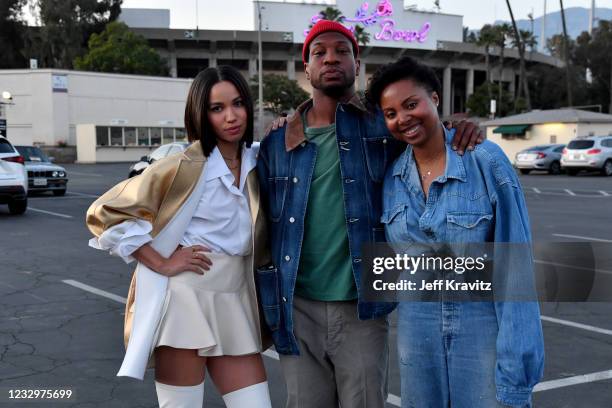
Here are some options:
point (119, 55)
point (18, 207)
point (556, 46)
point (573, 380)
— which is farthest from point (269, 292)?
point (556, 46)

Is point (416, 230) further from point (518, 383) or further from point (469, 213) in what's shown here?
point (518, 383)

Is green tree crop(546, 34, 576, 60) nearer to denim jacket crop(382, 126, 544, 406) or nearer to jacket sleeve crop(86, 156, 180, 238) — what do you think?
denim jacket crop(382, 126, 544, 406)

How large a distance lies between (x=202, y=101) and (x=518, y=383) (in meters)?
1.66

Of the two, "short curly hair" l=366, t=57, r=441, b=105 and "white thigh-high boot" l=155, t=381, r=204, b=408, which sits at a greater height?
"short curly hair" l=366, t=57, r=441, b=105

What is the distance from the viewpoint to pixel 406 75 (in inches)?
94.7

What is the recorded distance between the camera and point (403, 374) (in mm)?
2439

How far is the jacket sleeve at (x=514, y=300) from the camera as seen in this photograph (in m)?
2.14

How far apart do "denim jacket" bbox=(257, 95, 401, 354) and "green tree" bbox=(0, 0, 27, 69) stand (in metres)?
64.1

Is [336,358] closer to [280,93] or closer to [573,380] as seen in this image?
[573,380]

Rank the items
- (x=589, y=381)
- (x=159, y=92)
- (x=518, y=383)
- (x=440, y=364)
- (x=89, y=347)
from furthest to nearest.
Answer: (x=159, y=92)
(x=89, y=347)
(x=589, y=381)
(x=440, y=364)
(x=518, y=383)

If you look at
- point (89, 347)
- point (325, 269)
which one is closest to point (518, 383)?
point (325, 269)

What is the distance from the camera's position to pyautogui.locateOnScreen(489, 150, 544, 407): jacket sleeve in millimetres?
2137

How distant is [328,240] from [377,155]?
0.42 meters

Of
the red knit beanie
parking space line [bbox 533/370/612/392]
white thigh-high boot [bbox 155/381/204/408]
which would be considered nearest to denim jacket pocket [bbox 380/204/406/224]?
the red knit beanie
